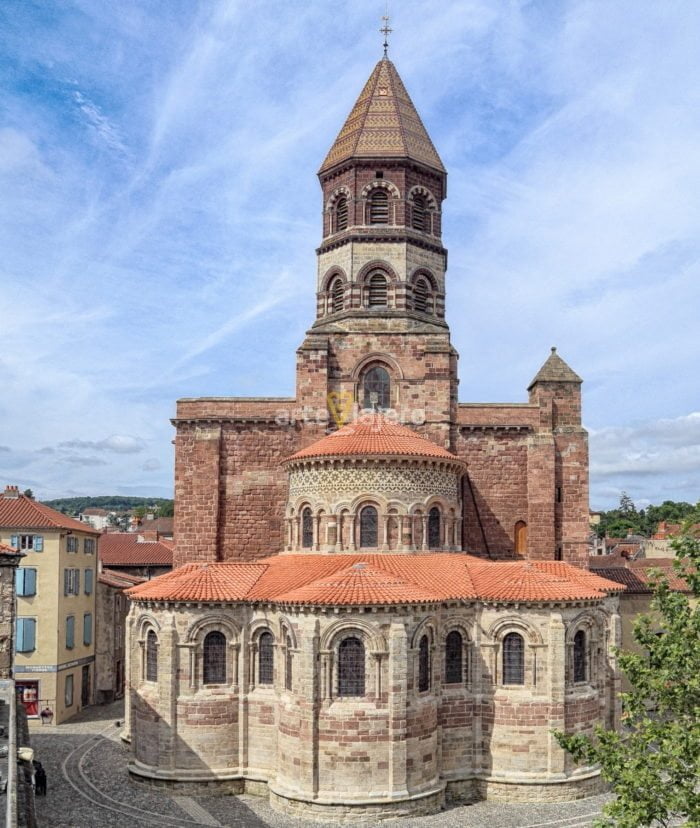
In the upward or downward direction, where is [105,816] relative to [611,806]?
downward

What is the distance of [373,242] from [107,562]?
30739 mm

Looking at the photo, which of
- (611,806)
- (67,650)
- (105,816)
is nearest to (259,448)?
(67,650)

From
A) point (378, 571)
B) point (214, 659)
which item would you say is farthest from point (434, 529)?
point (214, 659)

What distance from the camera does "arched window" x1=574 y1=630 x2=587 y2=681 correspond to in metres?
29.9

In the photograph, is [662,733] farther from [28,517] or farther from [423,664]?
[28,517]

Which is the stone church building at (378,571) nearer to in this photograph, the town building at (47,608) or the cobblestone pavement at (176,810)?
the cobblestone pavement at (176,810)

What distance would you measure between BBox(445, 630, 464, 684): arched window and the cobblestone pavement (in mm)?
3888

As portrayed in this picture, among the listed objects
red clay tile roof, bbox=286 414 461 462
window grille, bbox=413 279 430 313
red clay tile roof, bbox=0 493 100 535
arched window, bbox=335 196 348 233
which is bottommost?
red clay tile roof, bbox=0 493 100 535

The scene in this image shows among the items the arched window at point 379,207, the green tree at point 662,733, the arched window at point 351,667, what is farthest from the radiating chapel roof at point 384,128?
the green tree at point 662,733

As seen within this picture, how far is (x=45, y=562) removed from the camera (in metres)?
41.5

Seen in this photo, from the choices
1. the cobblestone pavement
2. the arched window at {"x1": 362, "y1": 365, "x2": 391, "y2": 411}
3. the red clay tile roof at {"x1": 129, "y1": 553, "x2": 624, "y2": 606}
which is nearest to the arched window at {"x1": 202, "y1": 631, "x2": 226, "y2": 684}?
the red clay tile roof at {"x1": 129, "y1": 553, "x2": 624, "y2": 606}

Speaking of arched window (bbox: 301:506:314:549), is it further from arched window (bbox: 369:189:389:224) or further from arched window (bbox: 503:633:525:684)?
arched window (bbox: 369:189:389:224)

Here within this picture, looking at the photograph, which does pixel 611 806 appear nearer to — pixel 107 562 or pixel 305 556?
pixel 305 556

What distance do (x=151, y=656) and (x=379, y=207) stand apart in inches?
905
